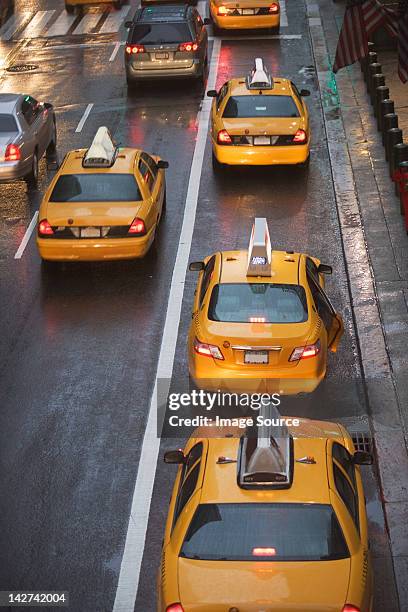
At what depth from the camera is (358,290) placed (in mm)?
17953

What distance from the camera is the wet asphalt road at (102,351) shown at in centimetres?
1191

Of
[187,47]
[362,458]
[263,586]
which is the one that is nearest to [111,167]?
[362,458]

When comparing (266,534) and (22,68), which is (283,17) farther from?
(266,534)

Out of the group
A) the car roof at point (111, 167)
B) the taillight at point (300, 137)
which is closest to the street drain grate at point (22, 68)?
the taillight at point (300, 137)

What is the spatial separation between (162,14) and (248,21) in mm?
4072

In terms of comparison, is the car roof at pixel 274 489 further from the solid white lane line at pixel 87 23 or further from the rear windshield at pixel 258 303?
the solid white lane line at pixel 87 23

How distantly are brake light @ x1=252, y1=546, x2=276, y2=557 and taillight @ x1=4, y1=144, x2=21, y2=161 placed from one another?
14.6m

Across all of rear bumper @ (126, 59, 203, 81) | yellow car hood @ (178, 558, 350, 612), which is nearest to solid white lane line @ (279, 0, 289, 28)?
rear bumper @ (126, 59, 203, 81)

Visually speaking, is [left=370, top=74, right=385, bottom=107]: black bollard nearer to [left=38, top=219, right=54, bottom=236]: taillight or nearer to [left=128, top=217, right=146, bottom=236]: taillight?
[left=128, top=217, right=146, bottom=236]: taillight

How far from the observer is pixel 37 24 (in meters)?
39.3

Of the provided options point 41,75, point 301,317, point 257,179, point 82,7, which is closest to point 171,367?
point 301,317

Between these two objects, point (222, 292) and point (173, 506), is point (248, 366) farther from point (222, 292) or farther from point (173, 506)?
point (173, 506)

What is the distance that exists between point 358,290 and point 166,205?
17.9 ft

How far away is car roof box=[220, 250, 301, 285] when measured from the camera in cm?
1475
